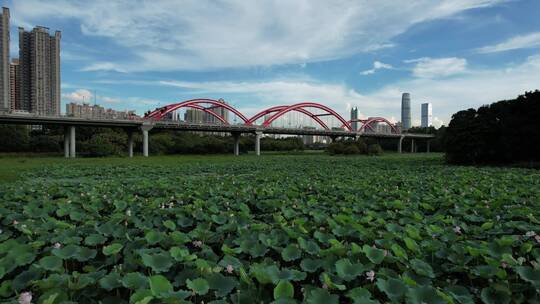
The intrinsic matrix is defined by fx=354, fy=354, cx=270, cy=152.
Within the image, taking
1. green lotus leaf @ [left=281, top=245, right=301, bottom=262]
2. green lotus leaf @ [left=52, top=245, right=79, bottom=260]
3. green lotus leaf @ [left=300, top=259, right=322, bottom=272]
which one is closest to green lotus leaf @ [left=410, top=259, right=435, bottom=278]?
green lotus leaf @ [left=300, top=259, right=322, bottom=272]

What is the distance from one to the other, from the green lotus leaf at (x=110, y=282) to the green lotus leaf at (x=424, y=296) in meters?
1.95

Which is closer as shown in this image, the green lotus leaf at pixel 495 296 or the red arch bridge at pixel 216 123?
the green lotus leaf at pixel 495 296

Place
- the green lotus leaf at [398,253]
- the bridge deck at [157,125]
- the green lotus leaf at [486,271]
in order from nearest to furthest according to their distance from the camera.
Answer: the green lotus leaf at [486,271]
the green lotus leaf at [398,253]
the bridge deck at [157,125]

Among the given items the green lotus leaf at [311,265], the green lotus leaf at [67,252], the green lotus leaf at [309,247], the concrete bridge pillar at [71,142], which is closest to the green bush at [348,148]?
the concrete bridge pillar at [71,142]

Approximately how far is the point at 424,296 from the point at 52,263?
2.77 m

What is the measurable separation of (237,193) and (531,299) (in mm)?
5718

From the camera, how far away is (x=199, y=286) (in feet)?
7.65

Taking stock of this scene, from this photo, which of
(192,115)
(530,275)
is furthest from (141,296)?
(192,115)

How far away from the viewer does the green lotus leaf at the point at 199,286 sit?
7.47ft

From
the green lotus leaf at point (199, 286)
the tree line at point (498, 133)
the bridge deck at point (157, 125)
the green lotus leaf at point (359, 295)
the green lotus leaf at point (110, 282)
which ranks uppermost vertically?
the bridge deck at point (157, 125)

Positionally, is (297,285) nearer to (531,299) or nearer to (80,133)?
(531,299)

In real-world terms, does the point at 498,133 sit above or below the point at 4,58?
below

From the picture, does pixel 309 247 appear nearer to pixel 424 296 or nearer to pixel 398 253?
pixel 398 253

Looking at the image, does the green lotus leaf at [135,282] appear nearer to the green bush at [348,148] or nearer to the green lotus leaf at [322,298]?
the green lotus leaf at [322,298]
